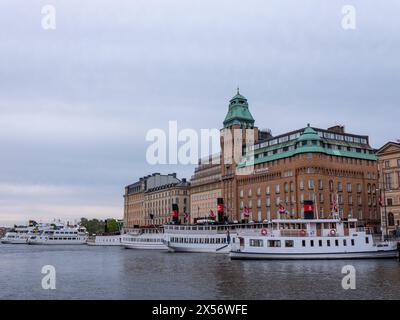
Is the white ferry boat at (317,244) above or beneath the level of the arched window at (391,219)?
beneath

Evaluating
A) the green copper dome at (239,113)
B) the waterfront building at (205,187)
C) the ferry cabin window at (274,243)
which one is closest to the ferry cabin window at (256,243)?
the ferry cabin window at (274,243)

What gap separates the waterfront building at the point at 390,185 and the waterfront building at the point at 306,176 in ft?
52.6

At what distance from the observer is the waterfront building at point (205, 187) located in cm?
17225

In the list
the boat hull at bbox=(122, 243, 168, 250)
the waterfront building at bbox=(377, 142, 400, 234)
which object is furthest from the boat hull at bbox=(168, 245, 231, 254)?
the waterfront building at bbox=(377, 142, 400, 234)

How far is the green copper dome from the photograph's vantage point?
6358 inches

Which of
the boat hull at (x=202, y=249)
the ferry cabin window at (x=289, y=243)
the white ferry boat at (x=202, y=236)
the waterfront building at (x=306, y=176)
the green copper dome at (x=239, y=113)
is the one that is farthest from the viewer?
the green copper dome at (x=239, y=113)

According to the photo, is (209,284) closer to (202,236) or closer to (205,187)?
(202,236)

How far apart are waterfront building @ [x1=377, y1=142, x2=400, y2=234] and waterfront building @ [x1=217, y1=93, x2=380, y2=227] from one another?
52.6 ft

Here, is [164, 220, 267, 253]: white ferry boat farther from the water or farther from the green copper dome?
the water

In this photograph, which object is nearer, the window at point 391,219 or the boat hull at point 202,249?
the window at point 391,219

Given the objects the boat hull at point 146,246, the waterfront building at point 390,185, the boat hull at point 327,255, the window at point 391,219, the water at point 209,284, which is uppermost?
the waterfront building at point 390,185

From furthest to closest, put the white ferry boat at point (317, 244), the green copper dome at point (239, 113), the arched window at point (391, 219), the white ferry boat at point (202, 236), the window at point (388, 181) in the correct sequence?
the green copper dome at point (239, 113)
the white ferry boat at point (202, 236)
the window at point (388, 181)
the arched window at point (391, 219)
the white ferry boat at point (317, 244)

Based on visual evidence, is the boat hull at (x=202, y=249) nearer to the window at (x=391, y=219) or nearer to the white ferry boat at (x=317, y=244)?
the white ferry boat at (x=317, y=244)
